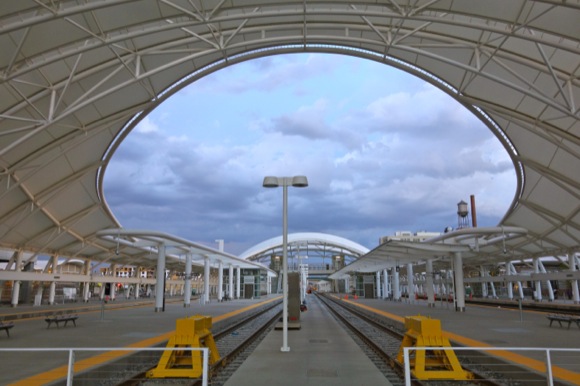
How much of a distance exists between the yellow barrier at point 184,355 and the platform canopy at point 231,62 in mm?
9836

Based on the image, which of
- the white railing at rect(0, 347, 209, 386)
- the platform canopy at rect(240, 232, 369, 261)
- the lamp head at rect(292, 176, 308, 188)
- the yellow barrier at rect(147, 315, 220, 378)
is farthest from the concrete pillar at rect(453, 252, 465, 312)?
the platform canopy at rect(240, 232, 369, 261)

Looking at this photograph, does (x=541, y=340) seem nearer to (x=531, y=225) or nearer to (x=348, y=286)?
(x=531, y=225)

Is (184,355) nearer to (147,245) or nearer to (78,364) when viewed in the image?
(78,364)

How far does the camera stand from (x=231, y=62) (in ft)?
80.1

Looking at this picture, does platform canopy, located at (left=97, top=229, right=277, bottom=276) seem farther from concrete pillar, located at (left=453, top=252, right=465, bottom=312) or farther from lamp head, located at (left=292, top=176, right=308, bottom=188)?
concrete pillar, located at (left=453, top=252, right=465, bottom=312)

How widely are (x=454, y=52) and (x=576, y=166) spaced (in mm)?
12158

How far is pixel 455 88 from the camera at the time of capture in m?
24.5

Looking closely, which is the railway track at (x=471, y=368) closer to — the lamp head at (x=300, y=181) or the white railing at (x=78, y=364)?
the lamp head at (x=300, y=181)

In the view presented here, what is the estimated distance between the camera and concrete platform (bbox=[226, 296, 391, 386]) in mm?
9289

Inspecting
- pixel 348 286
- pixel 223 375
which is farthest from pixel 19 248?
pixel 348 286

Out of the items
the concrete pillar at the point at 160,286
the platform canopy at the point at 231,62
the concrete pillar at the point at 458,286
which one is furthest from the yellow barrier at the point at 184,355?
the concrete pillar at the point at 458,286

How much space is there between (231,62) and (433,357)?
18983mm

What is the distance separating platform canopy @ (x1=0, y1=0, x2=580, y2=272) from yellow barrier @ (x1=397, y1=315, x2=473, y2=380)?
10460 millimetres

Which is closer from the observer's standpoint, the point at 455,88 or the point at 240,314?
the point at 455,88
